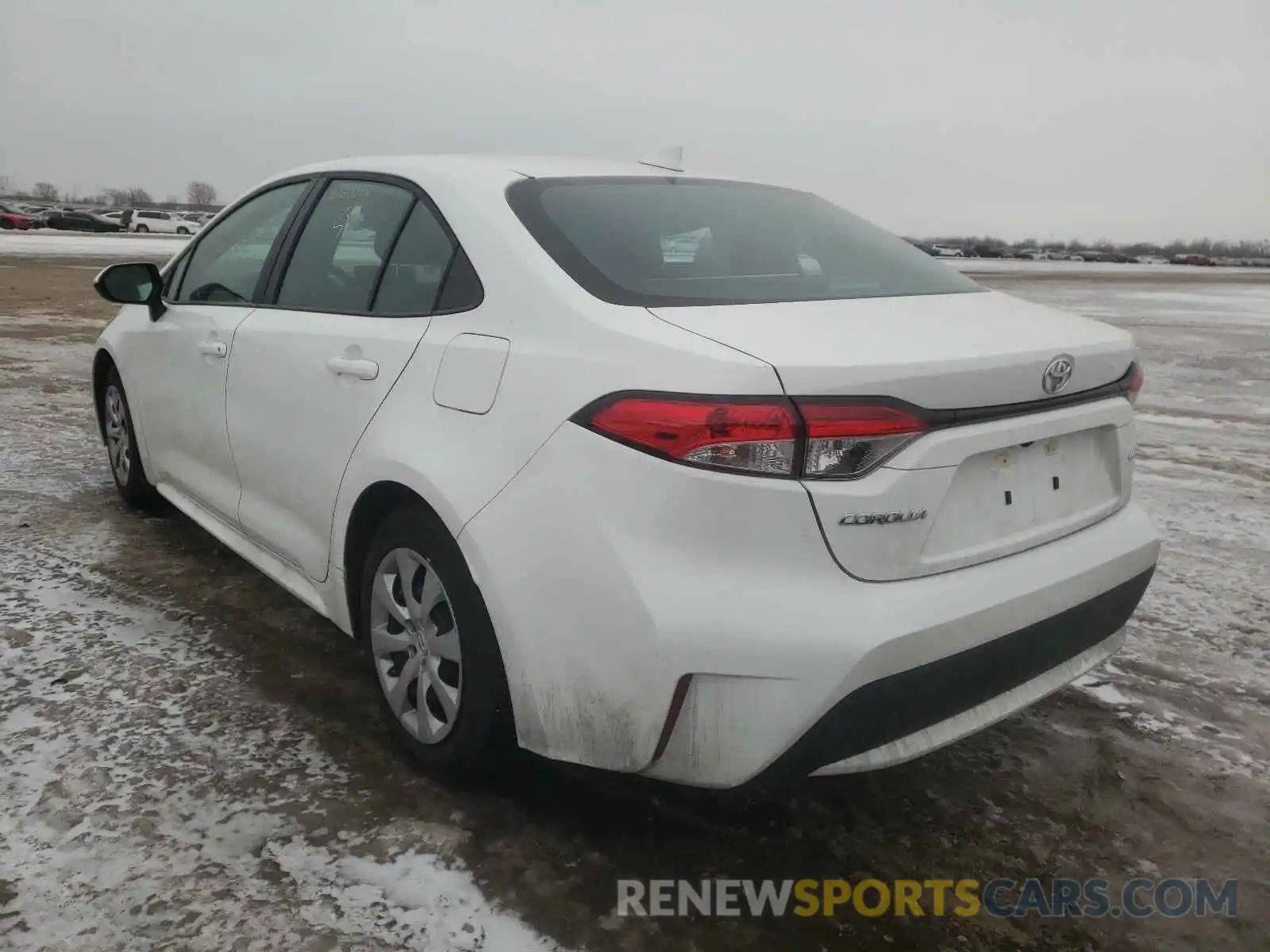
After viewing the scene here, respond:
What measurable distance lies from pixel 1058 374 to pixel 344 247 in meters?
2.01

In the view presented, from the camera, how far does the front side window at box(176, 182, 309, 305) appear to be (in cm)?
338

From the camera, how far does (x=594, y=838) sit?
231 cm

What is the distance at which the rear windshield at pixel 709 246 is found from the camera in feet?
7.40

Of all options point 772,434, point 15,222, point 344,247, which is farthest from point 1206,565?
point 15,222

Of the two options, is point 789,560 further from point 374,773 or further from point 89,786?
point 89,786

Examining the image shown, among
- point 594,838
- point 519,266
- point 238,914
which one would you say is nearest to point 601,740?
point 594,838

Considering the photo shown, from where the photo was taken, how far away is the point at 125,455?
4496 millimetres

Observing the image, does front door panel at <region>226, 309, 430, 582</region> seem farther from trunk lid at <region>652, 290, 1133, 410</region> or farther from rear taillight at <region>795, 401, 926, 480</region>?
rear taillight at <region>795, 401, 926, 480</region>

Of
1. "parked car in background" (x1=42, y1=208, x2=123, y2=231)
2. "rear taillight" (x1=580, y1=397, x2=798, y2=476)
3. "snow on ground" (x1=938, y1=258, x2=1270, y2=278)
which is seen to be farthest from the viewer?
"parked car in background" (x1=42, y1=208, x2=123, y2=231)

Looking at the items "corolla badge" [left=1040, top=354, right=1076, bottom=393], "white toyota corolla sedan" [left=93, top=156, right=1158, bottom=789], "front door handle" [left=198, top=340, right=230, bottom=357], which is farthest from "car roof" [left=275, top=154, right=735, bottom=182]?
"corolla badge" [left=1040, top=354, right=1076, bottom=393]

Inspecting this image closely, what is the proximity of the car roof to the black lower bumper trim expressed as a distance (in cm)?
158

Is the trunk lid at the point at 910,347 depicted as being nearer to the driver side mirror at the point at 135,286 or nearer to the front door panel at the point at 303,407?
the front door panel at the point at 303,407

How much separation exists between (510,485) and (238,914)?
1018 millimetres

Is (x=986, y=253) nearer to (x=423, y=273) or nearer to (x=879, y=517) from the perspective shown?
(x=423, y=273)
